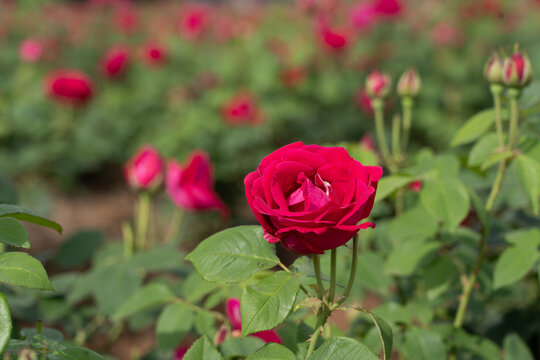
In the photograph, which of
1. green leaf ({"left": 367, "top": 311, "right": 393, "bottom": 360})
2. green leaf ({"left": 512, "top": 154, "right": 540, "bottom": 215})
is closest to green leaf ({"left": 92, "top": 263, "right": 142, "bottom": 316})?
green leaf ({"left": 367, "top": 311, "right": 393, "bottom": 360})

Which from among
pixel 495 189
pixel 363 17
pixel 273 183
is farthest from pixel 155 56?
pixel 273 183

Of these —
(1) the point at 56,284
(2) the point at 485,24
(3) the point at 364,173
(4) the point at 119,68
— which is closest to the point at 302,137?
(4) the point at 119,68

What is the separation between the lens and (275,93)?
11.4ft

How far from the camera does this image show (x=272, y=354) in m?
0.58

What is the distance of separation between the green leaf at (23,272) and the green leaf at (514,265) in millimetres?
679

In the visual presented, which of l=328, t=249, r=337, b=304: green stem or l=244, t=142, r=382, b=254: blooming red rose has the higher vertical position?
l=244, t=142, r=382, b=254: blooming red rose

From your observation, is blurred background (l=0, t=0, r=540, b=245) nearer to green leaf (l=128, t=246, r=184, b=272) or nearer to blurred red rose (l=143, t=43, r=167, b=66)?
blurred red rose (l=143, t=43, r=167, b=66)

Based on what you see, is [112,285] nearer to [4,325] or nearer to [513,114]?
[4,325]

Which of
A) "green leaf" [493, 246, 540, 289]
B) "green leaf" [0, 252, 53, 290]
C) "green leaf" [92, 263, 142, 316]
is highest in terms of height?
"green leaf" [0, 252, 53, 290]

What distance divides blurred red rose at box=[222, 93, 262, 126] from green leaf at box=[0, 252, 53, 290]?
245 centimetres

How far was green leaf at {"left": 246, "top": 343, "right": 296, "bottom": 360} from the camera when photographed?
0.58 metres

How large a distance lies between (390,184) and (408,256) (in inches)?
6.4

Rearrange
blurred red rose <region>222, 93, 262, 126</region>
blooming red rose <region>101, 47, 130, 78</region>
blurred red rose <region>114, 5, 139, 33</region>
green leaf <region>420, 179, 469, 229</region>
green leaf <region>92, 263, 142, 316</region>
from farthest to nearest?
blurred red rose <region>114, 5, 139, 33</region> → blooming red rose <region>101, 47, 130, 78</region> → blurred red rose <region>222, 93, 262, 126</region> → green leaf <region>92, 263, 142, 316</region> → green leaf <region>420, 179, 469, 229</region>

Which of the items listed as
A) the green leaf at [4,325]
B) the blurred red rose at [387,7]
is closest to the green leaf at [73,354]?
the green leaf at [4,325]
